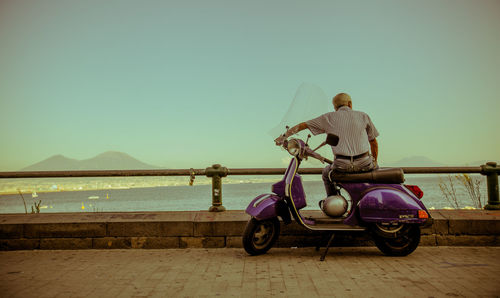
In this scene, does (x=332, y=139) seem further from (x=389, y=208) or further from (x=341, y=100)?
(x=389, y=208)

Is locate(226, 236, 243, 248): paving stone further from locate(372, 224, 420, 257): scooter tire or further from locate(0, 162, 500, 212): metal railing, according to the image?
locate(372, 224, 420, 257): scooter tire

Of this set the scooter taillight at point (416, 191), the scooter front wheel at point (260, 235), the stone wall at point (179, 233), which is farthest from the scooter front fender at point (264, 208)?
the scooter taillight at point (416, 191)

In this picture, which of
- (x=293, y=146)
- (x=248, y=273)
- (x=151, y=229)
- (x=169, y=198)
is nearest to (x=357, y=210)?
(x=293, y=146)

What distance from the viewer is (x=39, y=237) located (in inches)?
236

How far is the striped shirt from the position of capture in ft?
16.9

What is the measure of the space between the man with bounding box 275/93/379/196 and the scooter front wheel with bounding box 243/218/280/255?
3.08 feet

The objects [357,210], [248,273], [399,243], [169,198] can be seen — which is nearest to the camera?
[248,273]

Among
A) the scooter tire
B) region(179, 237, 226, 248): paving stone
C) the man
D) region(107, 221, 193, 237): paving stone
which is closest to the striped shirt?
the man

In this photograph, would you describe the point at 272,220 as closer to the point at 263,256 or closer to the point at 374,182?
the point at 263,256

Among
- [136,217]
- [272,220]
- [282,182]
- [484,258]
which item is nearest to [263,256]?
[272,220]

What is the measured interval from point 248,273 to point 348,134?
6.83 feet

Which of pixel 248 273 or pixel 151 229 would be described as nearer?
pixel 248 273

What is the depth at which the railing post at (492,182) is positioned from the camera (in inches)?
251

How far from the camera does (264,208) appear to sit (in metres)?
5.05
